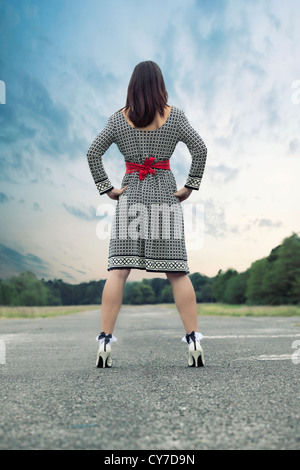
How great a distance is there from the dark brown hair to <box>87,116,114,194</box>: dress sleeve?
22cm

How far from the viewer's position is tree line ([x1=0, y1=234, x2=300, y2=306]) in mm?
53875

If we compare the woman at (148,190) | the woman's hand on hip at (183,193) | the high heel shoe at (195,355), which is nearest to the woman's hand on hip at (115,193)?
the woman at (148,190)

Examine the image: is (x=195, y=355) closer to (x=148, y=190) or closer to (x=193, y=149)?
(x=148, y=190)

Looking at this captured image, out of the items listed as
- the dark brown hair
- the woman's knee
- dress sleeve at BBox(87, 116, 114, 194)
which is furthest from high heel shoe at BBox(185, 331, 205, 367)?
the dark brown hair

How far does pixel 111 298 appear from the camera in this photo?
3.65 metres

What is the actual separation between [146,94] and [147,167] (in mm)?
555

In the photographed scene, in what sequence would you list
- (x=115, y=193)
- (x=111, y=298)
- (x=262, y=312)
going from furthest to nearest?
(x=262, y=312), (x=115, y=193), (x=111, y=298)

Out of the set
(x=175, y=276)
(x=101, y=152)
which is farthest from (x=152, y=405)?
(x=101, y=152)

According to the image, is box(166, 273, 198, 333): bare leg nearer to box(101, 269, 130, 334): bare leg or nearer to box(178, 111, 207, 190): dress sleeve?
box(101, 269, 130, 334): bare leg

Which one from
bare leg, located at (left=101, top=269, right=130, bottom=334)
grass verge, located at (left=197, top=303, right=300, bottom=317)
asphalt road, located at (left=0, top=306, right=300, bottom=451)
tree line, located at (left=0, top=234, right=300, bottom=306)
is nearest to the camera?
asphalt road, located at (left=0, top=306, right=300, bottom=451)

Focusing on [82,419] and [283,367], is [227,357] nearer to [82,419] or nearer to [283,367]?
[283,367]

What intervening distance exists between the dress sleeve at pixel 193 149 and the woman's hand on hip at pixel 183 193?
3cm

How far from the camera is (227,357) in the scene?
411 cm
